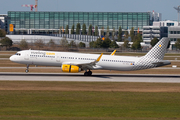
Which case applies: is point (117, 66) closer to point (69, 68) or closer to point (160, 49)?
point (160, 49)

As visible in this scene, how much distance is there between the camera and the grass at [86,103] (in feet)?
74.4

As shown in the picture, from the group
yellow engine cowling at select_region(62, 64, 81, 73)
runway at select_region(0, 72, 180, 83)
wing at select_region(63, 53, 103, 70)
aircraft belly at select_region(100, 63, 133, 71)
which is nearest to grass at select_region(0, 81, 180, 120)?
runway at select_region(0, 72, 180, 83)

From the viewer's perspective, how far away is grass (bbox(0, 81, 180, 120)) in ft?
74.4

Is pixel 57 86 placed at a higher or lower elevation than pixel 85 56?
lower

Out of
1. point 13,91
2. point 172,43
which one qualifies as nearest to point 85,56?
point 13,91

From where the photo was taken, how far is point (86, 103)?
88.2 feet

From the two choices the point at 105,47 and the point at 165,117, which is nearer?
the point at 165,117

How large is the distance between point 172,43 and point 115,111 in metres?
150

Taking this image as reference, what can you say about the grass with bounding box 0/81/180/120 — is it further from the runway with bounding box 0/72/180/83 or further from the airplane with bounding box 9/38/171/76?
the airplane with bounding box 9/38/171/76

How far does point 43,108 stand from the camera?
81.0ft

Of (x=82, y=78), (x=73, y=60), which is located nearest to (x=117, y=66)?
(x=82, y=78)

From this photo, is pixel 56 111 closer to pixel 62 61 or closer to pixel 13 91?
pixel 13 91

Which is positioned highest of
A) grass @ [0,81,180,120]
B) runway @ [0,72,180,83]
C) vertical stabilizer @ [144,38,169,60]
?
vertical stabilizer @ [144,38,169,60]

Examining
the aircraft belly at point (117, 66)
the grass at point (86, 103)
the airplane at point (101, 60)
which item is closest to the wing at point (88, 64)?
the airplane at point (101, 60)
